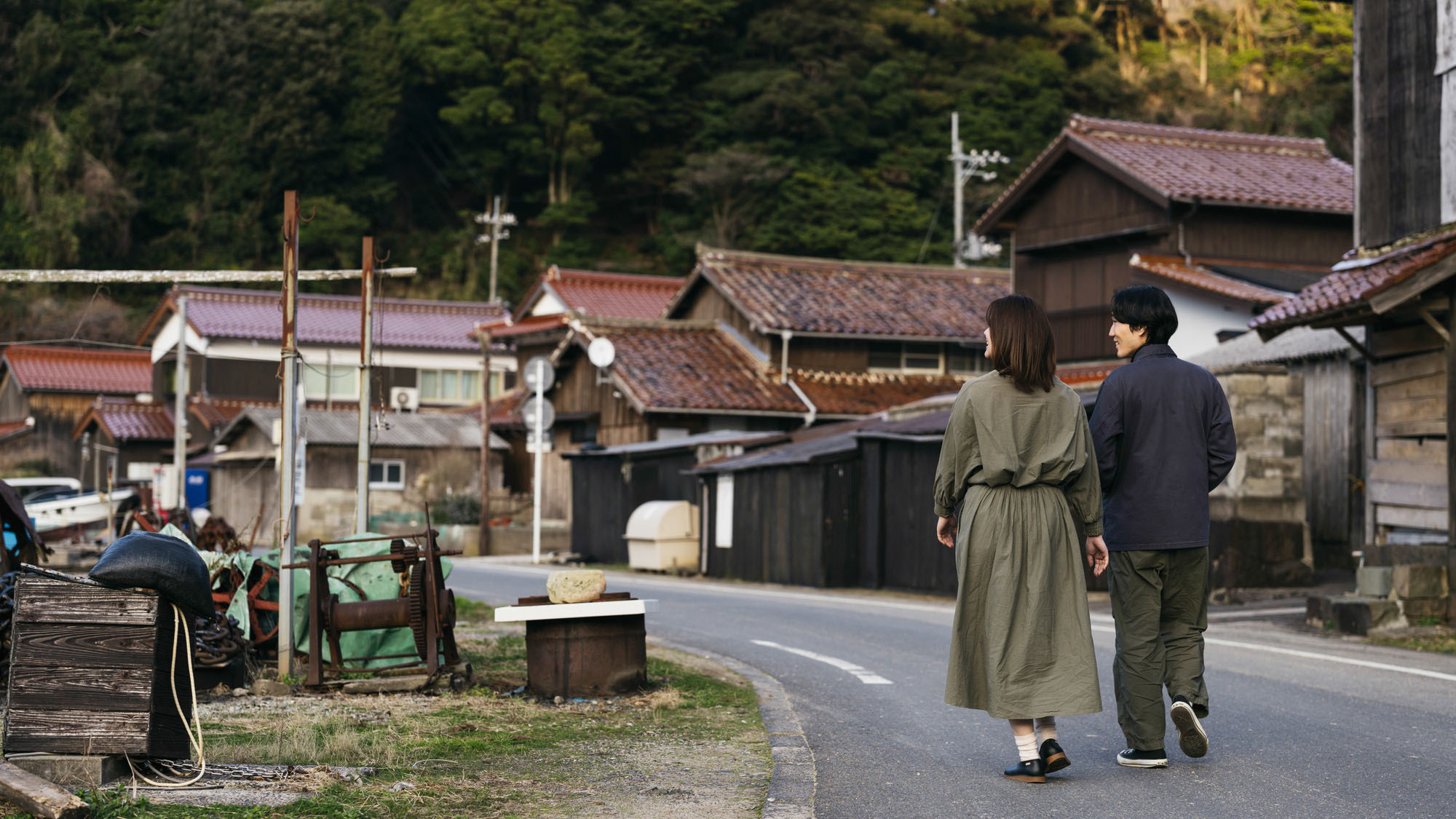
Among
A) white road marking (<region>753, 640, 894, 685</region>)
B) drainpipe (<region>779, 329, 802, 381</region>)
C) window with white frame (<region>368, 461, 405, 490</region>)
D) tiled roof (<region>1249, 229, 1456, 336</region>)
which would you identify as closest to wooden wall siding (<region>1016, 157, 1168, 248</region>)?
drainpipe (<region>779, 329, 802, 381</region>)

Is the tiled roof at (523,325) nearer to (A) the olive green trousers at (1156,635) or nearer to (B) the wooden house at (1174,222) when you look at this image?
(B) the wooden house at (1174,222)

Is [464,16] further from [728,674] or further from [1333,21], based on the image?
[728,674]

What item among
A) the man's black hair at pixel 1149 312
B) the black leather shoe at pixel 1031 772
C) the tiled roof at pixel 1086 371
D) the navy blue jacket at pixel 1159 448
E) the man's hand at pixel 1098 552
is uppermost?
the tiled roof at pixel 1086 371

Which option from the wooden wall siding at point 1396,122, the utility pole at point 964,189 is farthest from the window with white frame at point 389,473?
the wooden wall siding at point 1396,122

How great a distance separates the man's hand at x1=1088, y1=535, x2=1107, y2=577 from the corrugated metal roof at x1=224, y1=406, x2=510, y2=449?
1360 inches

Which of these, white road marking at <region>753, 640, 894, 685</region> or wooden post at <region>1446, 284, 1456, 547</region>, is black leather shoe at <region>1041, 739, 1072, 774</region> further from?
wooden post at <region>1446, 284, 1456, 547</region>

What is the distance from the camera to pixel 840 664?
10.8 metres

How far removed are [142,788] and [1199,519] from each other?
4.43 meters

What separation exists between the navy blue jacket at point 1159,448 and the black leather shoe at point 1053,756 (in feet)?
A: 3.07

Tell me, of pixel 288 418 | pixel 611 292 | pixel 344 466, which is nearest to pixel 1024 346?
pixel 288 418

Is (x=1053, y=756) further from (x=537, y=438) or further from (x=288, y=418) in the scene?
(x=537, y=438)

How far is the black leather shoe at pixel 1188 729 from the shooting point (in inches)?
238

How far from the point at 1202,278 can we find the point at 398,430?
23.8m

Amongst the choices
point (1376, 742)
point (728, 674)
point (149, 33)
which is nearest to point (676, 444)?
point (728, 674)
